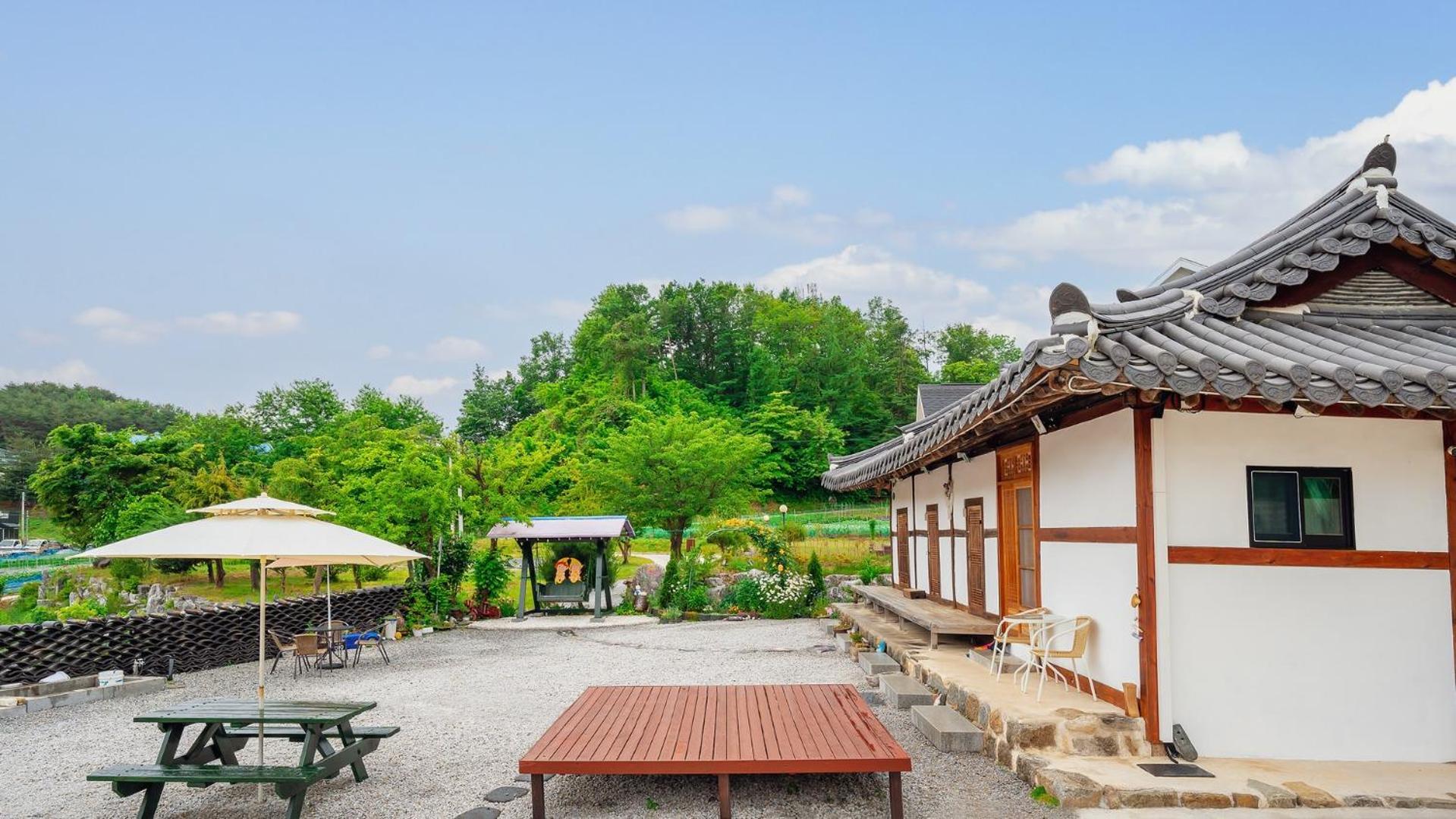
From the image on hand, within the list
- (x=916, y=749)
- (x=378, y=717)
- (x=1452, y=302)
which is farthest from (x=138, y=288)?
(x=1452, y=302)

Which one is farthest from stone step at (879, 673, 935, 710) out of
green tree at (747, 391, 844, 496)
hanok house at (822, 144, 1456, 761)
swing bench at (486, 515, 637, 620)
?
green tree at (747, 391, 844, 496)

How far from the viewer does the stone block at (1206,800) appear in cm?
468

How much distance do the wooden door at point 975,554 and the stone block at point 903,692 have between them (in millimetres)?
1612

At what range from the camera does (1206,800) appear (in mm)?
4680

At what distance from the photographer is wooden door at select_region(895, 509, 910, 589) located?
49.0ft

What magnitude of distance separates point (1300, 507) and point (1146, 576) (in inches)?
45.9

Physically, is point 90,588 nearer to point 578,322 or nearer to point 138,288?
point 138,288

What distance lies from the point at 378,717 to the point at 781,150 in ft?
50.7

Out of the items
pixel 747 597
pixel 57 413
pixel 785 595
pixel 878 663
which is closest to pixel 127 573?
pixel 747 597

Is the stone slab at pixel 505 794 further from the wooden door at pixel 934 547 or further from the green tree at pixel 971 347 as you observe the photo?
the green tree at pixel 971 347

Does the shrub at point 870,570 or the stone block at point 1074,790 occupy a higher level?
the stone block at point 1074,790

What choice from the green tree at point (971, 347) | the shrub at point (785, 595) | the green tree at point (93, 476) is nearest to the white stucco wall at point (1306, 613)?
the shrub at point (785, 595)

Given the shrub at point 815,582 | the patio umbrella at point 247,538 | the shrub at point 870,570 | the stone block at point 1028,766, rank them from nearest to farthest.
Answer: the patio umbrella at point 247,538 < the stone block at point 1028,766 < the shrub at point 815,582 < the shrub at point 870,570

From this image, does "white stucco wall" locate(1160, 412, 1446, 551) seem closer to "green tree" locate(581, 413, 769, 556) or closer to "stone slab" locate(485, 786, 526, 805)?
"stone slab" locate(485, 786, 526, 805)
